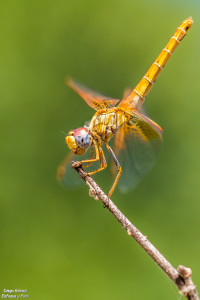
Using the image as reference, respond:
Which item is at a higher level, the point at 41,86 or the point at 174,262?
the point at 41,86

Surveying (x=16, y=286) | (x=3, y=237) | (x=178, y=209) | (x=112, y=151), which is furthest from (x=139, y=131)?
(x=178, y=209)

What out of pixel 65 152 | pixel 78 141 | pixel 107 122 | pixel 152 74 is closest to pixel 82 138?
pixel 78 141

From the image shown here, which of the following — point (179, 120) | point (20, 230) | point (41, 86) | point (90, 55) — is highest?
point (90, 55)

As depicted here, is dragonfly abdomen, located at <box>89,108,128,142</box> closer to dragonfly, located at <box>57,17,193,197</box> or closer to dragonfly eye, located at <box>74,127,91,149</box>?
dragonfly, located at <box>57,17,193,197</box>

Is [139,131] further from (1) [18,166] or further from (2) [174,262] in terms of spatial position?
(1) [18,166]

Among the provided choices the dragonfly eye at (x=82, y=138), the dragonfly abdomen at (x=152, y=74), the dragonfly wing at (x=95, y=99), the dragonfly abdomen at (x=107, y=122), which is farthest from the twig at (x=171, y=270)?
the dragonfly abdomen at (x=152, y=74)

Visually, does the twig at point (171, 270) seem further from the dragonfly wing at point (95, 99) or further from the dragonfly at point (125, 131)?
the dragonfly wing at point (95, 99)
